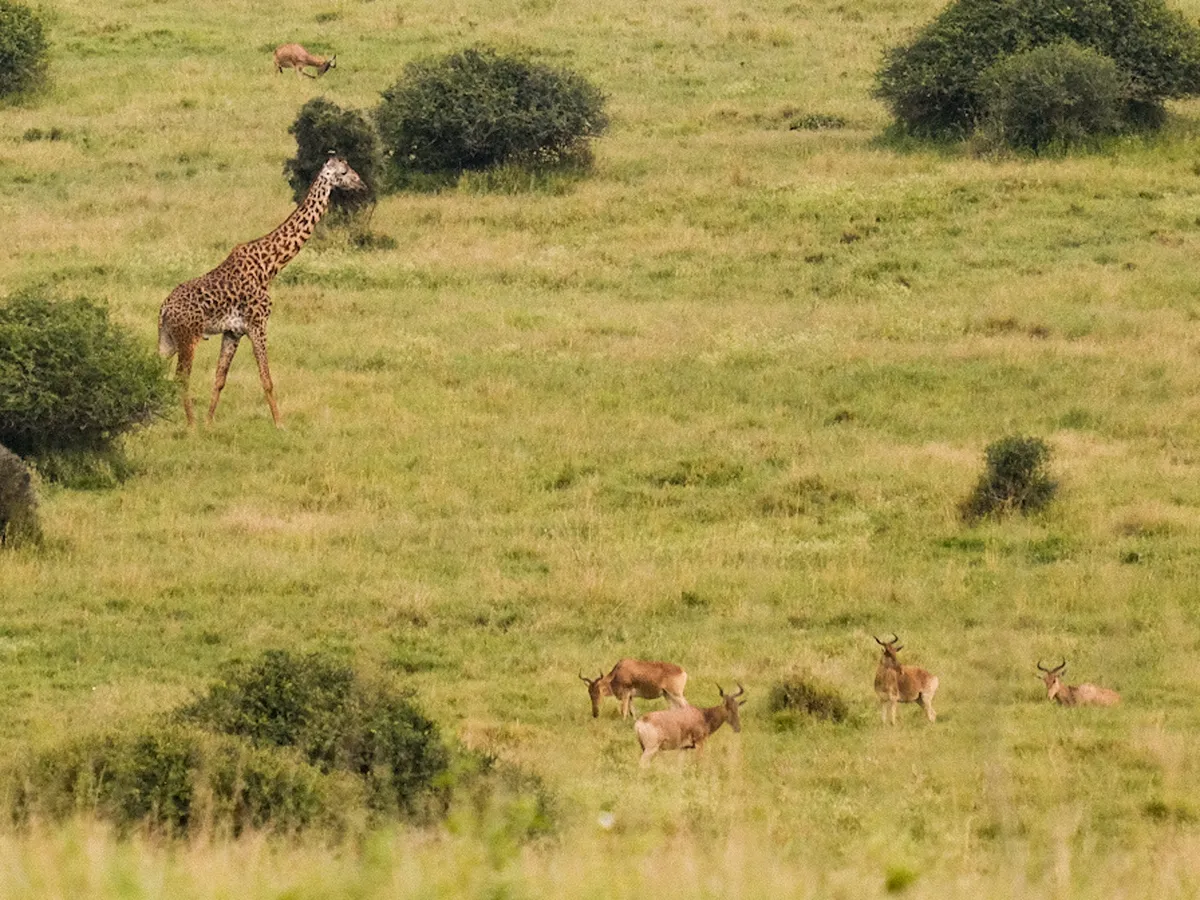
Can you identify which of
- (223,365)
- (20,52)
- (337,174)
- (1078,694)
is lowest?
(1078,694)

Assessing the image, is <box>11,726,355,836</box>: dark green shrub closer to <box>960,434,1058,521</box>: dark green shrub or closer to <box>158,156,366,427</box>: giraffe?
<box>960,434,1058,521</box>: dark green shrub

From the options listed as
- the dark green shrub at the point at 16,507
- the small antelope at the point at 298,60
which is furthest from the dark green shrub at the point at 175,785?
the small antelope at the point at 298,60

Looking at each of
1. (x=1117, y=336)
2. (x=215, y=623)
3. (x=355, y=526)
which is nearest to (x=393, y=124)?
(x=1117, y=336)

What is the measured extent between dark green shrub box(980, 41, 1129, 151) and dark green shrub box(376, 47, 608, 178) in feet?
19.5

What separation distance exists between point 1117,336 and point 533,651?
1130 centimetres

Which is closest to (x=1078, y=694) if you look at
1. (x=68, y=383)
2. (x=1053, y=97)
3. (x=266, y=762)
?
(x=266, y=762)

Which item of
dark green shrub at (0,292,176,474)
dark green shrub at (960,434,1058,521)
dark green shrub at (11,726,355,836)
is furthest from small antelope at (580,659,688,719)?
dark green shrub at (0,292,176,474)

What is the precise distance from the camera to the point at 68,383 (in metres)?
19.1

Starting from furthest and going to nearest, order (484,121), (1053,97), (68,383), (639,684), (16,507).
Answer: (484,121) → (1053,97) → (68,383) → (16,507) → (639,684)

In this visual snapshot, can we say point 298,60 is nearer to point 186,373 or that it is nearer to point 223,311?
point 223,311

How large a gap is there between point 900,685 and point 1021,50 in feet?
74.4

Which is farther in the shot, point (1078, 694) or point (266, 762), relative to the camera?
point (1078, 694)

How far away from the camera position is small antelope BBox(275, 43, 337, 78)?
3931 cm

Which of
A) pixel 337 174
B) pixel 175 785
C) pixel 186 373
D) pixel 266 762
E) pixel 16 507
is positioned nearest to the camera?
pixel 175 785
